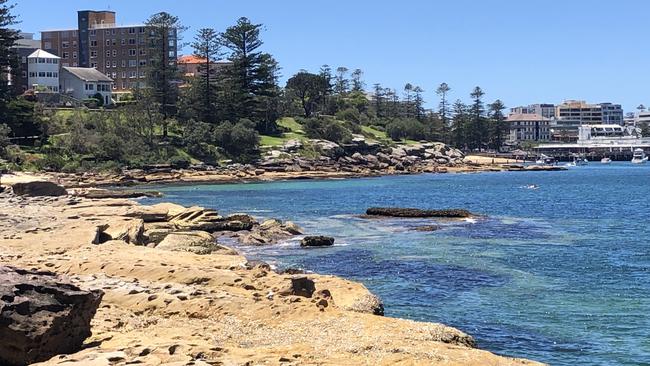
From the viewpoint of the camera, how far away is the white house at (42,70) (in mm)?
116938

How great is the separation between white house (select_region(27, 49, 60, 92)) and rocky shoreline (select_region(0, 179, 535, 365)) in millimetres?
100208

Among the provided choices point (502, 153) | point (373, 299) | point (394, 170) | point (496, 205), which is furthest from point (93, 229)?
point (502, 153)

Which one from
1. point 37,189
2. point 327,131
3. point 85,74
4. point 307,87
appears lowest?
point 37,189

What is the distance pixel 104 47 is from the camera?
153 m

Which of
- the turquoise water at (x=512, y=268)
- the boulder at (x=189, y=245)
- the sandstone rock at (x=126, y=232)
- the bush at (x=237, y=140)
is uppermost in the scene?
the bush at (x=237, y=140)

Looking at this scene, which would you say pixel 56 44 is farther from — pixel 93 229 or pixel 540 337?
pixel 540 337

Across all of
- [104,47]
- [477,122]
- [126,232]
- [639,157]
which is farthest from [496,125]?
[126,232]

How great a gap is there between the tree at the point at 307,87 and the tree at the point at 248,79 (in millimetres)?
24985

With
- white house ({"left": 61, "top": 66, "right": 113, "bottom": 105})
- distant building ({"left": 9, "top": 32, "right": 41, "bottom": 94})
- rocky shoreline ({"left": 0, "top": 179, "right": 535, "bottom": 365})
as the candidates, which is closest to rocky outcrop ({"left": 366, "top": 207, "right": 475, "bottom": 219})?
rocky shoreline ({"left": 0, "top": 179, "right": 535, "bottom": 365})

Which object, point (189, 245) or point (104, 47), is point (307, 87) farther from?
point (189, 245)

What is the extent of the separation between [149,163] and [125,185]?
1557cm

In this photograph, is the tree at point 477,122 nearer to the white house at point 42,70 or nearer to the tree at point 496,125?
the tree at point 496,125

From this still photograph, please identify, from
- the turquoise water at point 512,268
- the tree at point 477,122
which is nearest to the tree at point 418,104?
the tree at point 477,122

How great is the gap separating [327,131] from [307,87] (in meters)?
26.2
